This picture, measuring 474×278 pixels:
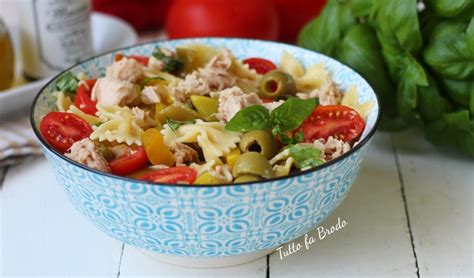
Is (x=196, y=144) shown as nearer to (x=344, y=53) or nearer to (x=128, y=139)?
(x=128, y=139)

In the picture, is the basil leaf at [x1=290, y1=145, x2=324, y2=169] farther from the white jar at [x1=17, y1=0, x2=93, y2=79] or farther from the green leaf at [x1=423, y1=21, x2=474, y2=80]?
the white jar at [x1=17, y1=0, x2=93, y2=79]

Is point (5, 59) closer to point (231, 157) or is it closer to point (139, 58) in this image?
point (139, 58)

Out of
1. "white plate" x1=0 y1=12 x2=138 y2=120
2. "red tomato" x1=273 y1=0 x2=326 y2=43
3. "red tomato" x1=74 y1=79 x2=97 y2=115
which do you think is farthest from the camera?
"red tomato" x1=273 y1=0 x2=326 y2=43

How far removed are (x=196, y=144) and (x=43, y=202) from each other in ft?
2.80

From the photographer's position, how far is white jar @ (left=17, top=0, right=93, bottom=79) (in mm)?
3543

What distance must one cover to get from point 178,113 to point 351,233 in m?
0.81

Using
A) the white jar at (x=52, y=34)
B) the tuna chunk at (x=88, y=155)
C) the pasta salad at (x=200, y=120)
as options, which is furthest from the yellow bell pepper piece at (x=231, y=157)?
the white jar at (x=52, y=34)

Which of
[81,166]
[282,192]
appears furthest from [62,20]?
[282,192]

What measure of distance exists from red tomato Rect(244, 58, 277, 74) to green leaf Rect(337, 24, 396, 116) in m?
0.34

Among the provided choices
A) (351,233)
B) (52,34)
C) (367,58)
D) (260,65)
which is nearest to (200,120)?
(260,65)

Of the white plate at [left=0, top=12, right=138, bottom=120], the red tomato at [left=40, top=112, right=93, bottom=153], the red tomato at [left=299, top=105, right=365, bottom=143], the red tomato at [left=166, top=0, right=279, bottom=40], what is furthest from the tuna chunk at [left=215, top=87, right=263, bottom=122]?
the white plate at [left=0, top=12, right=138, bottom=120]

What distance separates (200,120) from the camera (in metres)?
2.38

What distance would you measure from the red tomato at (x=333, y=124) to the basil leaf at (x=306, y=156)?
185 mm

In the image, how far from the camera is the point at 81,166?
6.51 ft
